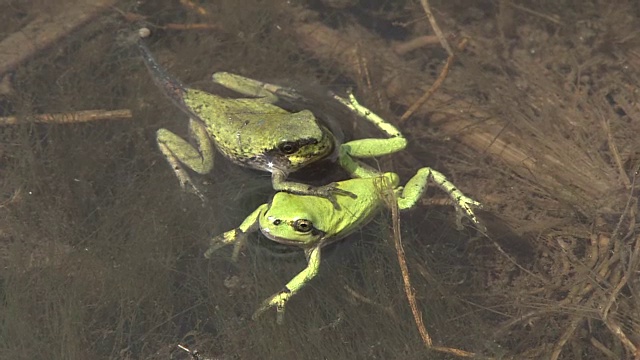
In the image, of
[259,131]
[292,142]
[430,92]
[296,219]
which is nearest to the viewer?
[296,219]

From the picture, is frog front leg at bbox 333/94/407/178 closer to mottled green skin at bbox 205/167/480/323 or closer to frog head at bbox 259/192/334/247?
mottled green skin at bbox 205/167/480/323

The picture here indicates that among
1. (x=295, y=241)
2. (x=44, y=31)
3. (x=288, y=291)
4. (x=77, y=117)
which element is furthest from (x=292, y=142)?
(x=44, y=31)

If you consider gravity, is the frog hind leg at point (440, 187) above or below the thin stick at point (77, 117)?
above

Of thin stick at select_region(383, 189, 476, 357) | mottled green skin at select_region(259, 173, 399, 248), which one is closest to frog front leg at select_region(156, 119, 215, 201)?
mottled green skin at select_region(259, 173, 399, 248)

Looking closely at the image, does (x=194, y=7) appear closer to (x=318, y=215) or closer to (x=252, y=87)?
(x=252, y=87)

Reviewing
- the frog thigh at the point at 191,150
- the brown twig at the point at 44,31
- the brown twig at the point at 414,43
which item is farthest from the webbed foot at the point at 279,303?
the brown twig at the point at 44,31

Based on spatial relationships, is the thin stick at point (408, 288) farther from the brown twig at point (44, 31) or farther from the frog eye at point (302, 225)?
the brown twig at point (44, 31)
